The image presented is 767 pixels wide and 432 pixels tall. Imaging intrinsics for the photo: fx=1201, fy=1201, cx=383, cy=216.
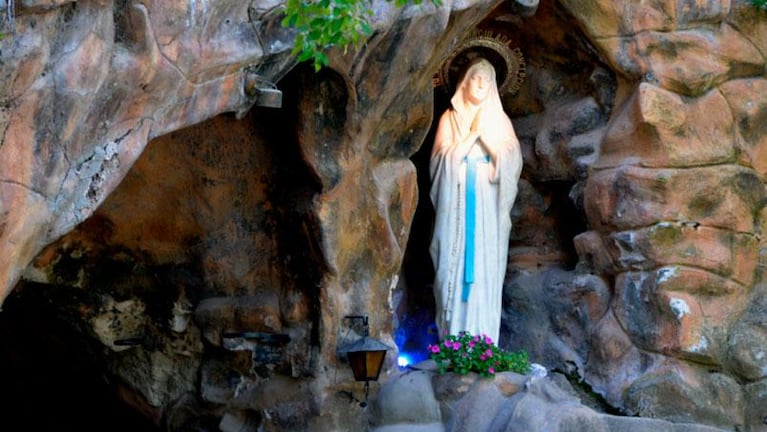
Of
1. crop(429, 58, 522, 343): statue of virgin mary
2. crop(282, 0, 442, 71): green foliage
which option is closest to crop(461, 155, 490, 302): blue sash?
crop(429, 58, 522, 343): statue of virgin mary

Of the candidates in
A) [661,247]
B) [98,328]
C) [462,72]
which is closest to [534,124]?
[462,72]

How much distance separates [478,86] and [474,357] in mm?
2156

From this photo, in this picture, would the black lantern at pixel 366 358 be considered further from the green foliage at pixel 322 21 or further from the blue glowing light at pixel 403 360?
the green foliage at pixel 322 21

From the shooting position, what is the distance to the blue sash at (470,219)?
28.6 feet

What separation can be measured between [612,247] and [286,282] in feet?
8.47

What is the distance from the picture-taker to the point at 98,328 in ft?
27.1

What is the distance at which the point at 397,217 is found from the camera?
8.45 meters

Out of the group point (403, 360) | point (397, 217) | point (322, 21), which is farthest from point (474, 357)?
point (322, 21)

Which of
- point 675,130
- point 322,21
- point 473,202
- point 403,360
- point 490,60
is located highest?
point 490,60

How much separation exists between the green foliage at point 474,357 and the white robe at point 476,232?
358 mm

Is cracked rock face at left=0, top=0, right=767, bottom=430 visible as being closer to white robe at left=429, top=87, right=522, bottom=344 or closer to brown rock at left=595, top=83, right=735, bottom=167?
brown rock at left=595, top=83, right=735, bottom=167

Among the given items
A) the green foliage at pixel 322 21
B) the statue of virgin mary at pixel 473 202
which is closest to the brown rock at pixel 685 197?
the statue of virgin mary at pixel 473 202

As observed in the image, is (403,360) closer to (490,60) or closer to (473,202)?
(473,202)

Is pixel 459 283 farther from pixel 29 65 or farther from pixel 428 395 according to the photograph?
pixel 29 65
